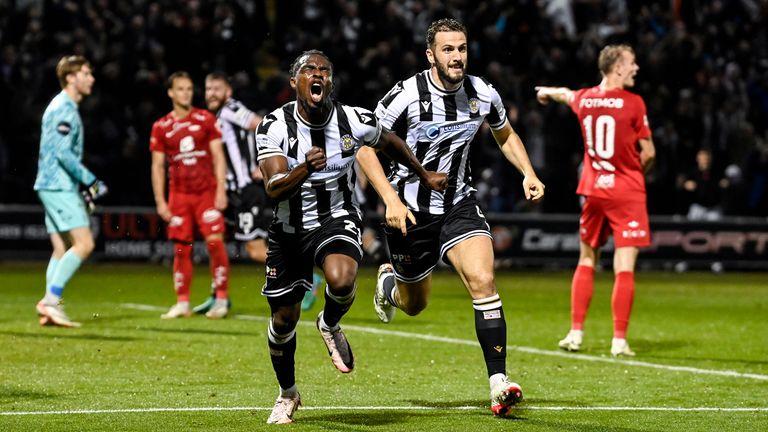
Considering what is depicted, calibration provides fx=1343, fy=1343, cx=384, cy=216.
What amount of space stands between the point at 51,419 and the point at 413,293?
9.31 feet

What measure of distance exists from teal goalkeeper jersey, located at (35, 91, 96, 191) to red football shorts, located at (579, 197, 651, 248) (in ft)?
15.8

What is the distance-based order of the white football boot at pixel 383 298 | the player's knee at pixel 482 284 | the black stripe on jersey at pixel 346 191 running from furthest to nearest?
1. the white football boot at pixel 383 298
2. the player's knee at pixel 482 284
3. the black stripe on jersey at pixel 346 191

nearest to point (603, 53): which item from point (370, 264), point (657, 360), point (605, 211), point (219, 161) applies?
point (605, 211)

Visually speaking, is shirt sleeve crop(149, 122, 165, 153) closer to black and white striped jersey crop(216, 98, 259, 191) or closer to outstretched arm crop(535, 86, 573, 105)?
black and white striped jersey crop(216, 98, 259, 191)

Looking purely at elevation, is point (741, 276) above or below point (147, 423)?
below

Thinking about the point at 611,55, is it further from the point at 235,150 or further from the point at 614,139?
the point at 235,150

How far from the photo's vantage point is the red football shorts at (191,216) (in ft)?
45.9

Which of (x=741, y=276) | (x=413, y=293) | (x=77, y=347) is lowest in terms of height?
(x=741, y=276)

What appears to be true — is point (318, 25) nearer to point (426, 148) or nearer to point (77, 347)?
point (77, 347)

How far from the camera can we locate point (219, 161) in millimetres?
13867

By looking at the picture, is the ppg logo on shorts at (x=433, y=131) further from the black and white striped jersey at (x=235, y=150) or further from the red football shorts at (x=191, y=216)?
the black and white striped jersey at (x=235, y=150)

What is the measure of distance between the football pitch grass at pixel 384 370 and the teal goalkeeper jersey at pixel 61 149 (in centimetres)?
143

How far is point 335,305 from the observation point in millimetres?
8203

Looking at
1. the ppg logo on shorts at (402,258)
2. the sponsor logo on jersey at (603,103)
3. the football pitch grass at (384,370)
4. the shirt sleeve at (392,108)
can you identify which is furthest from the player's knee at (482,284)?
the sponsor logo on jersey at (603,103)
